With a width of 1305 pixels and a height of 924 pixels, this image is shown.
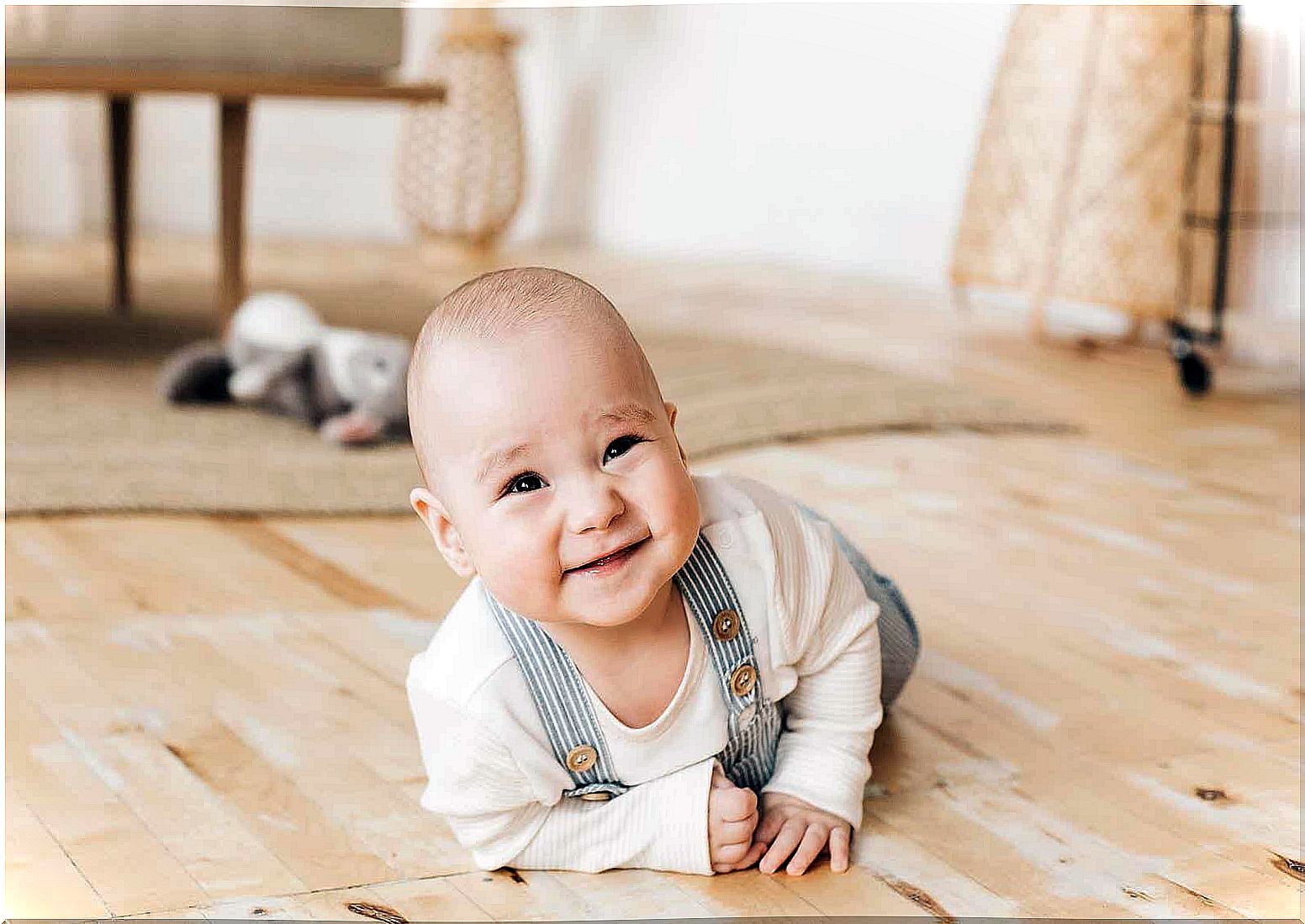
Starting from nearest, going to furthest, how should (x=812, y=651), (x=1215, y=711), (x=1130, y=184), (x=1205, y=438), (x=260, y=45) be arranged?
1. (x=812, y=651)
2. (x=1215, y=711)
3. (x=1205, y=438)
4. (x=260, y=45)
5. (x=1130, y=184)

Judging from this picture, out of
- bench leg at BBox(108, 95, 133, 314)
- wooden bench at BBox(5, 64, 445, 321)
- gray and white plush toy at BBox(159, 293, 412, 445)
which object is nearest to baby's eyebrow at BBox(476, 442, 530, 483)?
gray and white plush toy at BBox(159, 293, 412, 445)

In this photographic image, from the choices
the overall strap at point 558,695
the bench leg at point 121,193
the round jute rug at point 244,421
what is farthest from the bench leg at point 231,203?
the overall strap at point 558,695

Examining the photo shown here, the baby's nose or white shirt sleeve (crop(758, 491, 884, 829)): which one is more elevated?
the baby's nose

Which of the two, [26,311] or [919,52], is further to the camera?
[919,52]

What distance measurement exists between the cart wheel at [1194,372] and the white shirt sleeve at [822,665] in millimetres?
1359

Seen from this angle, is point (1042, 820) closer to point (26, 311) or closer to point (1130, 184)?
point (1130, 184)

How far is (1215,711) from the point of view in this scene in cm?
100

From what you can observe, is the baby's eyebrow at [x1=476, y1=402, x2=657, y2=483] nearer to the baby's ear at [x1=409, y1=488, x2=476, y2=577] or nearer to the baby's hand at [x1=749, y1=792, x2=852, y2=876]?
the baby's ear at [x1=409, y1=488, x2=476, y2=577]

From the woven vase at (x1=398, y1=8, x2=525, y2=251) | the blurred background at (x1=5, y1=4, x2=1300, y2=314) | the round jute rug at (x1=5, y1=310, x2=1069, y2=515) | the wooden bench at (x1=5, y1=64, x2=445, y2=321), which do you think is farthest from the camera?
the woven vase at (x1=398, y1=8, x2=525, y2=251)

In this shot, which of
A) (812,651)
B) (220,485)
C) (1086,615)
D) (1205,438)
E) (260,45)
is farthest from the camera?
(260,45)

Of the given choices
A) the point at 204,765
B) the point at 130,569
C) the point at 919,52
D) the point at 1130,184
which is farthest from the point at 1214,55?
the point at 204,765

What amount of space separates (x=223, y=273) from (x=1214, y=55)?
1.45m

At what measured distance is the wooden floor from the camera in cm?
76

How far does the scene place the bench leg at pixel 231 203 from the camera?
206 cm
